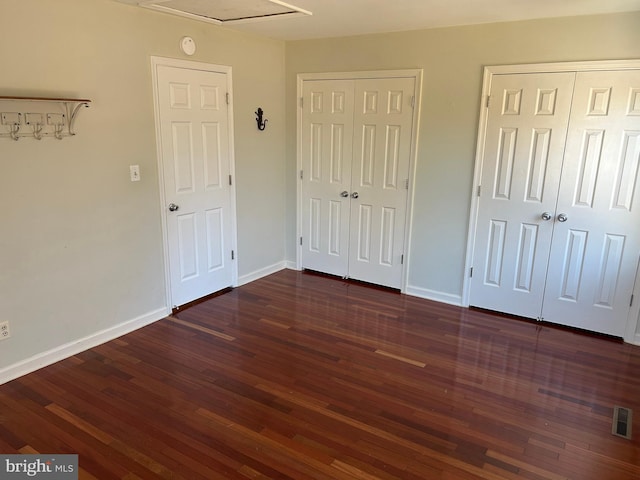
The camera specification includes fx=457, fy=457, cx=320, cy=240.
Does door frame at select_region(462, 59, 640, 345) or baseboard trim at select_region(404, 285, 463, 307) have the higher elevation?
door frame at select_region(462, 59, 640, 345)

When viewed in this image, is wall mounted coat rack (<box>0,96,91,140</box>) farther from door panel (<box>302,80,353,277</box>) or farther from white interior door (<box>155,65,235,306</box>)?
door panel (<box>302,80,353,277</box>)

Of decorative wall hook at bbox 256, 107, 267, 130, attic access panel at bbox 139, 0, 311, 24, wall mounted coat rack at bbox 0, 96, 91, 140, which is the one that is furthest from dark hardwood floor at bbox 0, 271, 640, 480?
attic access panel at bbox 139, 0, 311, 24

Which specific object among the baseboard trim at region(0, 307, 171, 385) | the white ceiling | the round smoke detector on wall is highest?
the white ceiling

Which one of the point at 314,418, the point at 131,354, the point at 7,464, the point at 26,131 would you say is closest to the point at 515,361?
the point at 314,418

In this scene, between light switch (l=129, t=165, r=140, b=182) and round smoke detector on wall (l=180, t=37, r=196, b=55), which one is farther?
round smoke detector on wall (l=180, t=37, r=196, b=55)

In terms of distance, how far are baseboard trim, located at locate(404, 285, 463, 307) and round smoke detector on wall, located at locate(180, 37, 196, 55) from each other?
2815 millimetres

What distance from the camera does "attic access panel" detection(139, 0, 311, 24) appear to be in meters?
3.01

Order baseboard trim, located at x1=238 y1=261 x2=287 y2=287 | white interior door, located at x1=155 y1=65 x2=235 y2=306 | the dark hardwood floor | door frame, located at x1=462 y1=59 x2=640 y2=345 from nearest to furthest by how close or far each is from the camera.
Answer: the dark hardwood floor, door frame, located at x1=462 y1=59 x2=640 y2=345, white interior door, located at x1=155 y1=65 x2=235 y2=306, baseboard trim, located at x1=238 y1=261 x2=287 y2=287

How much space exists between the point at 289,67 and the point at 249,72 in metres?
0.54

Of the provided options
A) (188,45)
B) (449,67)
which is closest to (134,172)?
(188,45)

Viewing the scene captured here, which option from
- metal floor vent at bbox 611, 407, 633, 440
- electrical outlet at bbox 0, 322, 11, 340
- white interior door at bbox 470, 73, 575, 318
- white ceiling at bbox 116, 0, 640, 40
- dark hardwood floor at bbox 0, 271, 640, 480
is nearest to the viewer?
dark hardwood floor at bbox 0, 271, 640, 480

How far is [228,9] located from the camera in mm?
3205

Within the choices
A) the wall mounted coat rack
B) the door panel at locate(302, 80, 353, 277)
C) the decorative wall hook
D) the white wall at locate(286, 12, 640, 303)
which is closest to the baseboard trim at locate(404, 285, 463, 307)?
the white wall at locate(286, 12, 640, 303)

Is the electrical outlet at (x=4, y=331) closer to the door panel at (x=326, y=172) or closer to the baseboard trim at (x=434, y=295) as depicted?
the door panel at (x=326, y=172)
